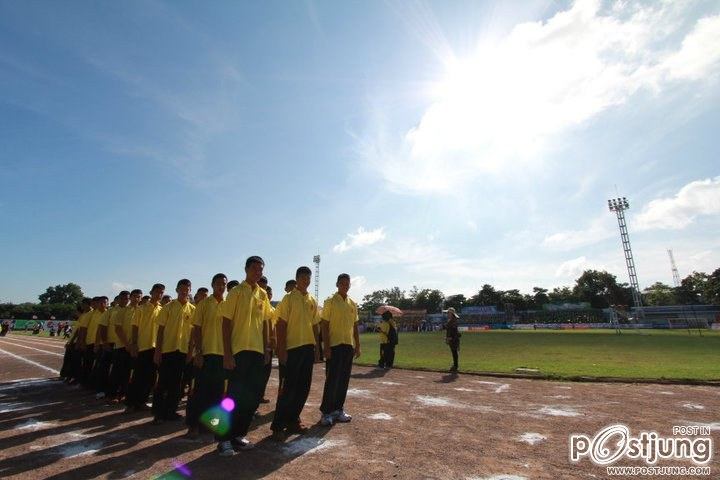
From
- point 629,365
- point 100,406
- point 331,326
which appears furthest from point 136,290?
point 629,365

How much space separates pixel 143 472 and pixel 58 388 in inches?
338

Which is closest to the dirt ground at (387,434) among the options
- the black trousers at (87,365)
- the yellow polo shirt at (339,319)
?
the black trousers at (87,365)

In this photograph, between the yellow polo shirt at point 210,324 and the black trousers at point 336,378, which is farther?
the black trousers at point 336,378

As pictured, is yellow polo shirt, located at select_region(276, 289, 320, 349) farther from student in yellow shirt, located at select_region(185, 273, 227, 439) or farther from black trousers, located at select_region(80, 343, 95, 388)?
black trousers, located at select_region(80, 343, 95, 388)

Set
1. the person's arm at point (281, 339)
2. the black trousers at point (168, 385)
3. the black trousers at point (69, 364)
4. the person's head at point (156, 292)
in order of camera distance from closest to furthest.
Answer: the person's arm at point (281, 339), the black trousers at point (168, 385), the person's head at point (156, 292), the black trousers at point (69, 364)

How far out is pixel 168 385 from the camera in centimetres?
646

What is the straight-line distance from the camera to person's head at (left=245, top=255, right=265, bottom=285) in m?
5.54

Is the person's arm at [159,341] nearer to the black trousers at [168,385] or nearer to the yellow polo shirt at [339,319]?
the black trousers at [168,385]

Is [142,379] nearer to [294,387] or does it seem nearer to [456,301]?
[294,387]

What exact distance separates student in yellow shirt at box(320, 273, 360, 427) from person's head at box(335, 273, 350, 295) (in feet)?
0.25

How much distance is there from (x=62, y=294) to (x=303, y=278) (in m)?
178

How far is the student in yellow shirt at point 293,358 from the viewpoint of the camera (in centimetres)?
548

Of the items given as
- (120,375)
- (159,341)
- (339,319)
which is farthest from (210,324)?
(120,375)

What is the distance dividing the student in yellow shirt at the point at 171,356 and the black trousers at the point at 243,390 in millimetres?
1897
